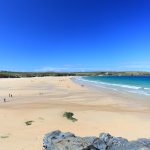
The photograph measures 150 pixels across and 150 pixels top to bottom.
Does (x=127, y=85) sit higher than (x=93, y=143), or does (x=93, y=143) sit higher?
(x=93, y=143)

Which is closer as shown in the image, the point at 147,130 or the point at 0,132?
the point at 0,132

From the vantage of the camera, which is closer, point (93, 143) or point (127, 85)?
point (93, 143)

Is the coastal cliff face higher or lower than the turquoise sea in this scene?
higher

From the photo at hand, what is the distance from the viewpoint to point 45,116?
1470 cm

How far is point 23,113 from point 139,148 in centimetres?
1073

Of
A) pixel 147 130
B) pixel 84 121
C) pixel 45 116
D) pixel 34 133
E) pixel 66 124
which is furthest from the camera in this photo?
pixel 45 116

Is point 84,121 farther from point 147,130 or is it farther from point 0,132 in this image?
point 0,132

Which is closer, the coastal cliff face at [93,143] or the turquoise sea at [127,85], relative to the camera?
the coastal cliff face at [93,143]

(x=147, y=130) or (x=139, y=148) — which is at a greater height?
(x=139, y=148)

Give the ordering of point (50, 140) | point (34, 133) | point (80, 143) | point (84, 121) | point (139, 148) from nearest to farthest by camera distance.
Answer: point (139, 148) < point (80, 143) < point (50, 140) < point (34, 133) < point (84, 121)

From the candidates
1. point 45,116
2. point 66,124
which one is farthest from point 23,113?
point 66,124

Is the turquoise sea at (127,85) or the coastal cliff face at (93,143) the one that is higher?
the coastal cliff face at (93,143)

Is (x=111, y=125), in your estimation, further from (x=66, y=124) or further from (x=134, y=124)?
(x=66, y=124)

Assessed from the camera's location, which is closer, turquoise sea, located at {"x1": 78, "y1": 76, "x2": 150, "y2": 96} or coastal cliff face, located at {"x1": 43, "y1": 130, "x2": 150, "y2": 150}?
coastal cliff face, located at {"x1": 43, "y1": 130, "x2": 150, "y2": 150}
